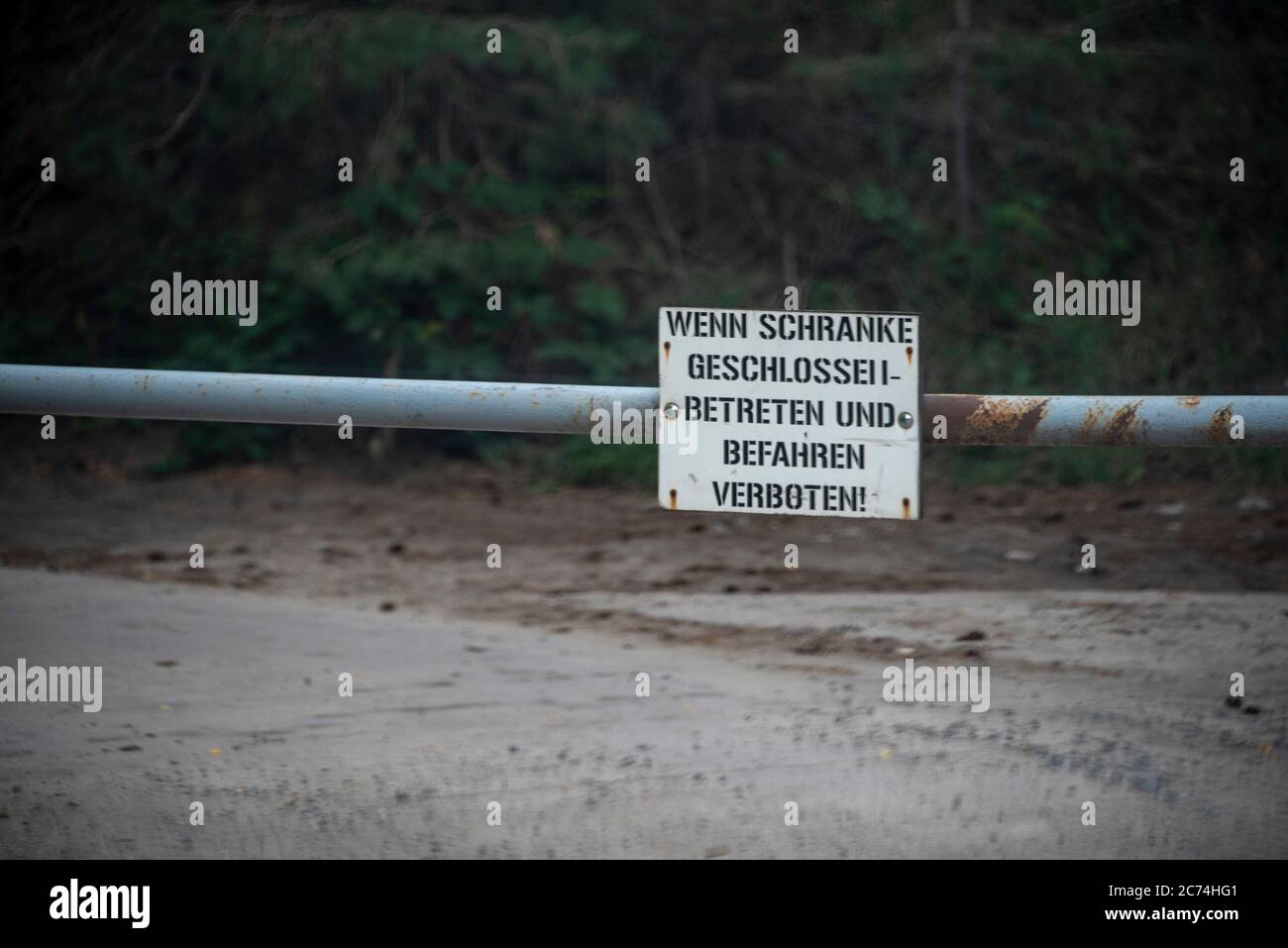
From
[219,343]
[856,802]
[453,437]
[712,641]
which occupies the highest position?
[219,343]

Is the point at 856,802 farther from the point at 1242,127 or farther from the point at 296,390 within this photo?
the point at 1242,127

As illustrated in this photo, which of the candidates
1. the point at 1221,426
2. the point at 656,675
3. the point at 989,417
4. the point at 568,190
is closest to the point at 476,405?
the point at 989,417

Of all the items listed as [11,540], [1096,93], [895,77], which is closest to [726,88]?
[895,77]

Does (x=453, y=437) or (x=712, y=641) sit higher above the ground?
(x=453, y=437)

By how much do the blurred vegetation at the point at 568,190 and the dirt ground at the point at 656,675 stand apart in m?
2.06

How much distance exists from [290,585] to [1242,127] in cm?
807

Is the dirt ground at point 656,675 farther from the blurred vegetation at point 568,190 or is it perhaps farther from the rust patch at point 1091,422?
the blurred vegetation at point 568,190

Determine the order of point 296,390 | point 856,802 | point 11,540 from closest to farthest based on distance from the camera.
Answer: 1. point 296,390
2. point 856,802
3. point 11,540

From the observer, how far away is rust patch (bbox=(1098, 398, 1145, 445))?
2796 mm

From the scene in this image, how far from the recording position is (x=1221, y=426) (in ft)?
9.02

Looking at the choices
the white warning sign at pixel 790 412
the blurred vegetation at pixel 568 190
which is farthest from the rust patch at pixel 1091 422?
the blurred vegetation at pixel 568 190

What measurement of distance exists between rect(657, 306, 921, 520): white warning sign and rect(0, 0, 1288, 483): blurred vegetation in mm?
7623

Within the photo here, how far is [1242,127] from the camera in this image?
11.5 meters

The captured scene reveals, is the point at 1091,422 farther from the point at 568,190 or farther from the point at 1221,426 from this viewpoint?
the point at 568,190
